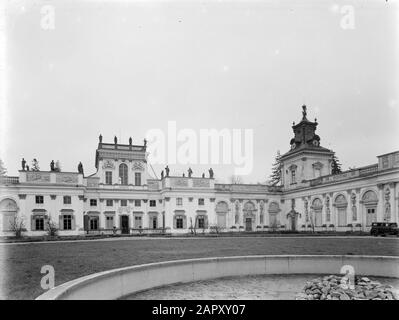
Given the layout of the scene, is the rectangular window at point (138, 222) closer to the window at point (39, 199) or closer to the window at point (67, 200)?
the window at point (67, 200)

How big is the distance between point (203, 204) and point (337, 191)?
1566 cm

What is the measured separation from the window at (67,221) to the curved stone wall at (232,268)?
32825 millimetres

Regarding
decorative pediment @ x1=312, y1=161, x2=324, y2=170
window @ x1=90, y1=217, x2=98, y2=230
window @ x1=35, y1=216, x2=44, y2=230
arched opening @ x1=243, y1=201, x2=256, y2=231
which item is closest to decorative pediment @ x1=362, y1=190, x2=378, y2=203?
decorative pediment @ x1=312, y1=161, x2=324, y2=170

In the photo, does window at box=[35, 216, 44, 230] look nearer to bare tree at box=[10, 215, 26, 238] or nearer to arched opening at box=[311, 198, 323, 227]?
bare tree at box=[10, 215, 26, 238]

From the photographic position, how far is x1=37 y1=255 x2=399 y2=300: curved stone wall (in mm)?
9136

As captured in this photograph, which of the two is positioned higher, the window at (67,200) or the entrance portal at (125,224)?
the window at (67,200)

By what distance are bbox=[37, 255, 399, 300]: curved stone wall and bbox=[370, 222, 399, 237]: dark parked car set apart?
66.5 feet

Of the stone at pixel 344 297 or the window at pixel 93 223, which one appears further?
the window at pixel 93 223

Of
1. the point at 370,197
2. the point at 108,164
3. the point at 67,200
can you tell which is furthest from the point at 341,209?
the point at 67,200

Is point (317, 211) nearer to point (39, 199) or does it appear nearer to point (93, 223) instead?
point (93, 223)

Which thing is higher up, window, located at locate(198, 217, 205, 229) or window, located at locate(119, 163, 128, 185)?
window, located at locate(119, 163, 128, 185)

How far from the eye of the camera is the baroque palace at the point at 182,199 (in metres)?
38.4

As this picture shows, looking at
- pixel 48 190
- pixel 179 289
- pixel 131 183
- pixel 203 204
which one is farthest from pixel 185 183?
pixel 179 289

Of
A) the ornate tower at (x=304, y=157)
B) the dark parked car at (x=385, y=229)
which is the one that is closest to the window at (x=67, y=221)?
the ornate tower at (x=304, y=157)
